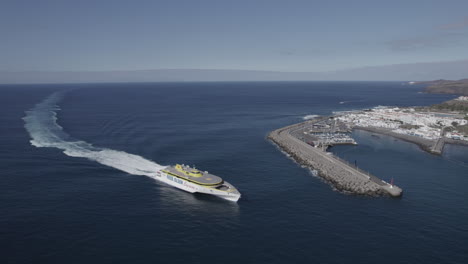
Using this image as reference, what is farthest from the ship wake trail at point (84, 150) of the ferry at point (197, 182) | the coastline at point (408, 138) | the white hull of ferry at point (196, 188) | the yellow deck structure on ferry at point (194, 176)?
the coastline at point (408, 138)

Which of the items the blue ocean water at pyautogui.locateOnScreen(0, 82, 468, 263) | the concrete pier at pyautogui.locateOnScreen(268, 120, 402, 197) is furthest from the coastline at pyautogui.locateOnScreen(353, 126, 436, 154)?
the concrete pier at pyautogui.locateOnScreen(268, 120, 402, 197)

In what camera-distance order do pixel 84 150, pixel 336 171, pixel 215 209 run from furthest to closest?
1. pixel 84 150
2. pixel 336 171
3. pixel 215 209

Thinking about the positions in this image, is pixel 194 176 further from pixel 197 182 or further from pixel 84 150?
pixel 84 150

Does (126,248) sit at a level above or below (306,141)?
below

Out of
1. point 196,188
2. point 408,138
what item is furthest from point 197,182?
point 408,138

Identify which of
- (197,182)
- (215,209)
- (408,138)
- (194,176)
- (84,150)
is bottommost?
(215,209)

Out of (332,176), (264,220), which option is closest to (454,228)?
(332,176)

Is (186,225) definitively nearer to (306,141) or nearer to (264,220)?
(264,220)
